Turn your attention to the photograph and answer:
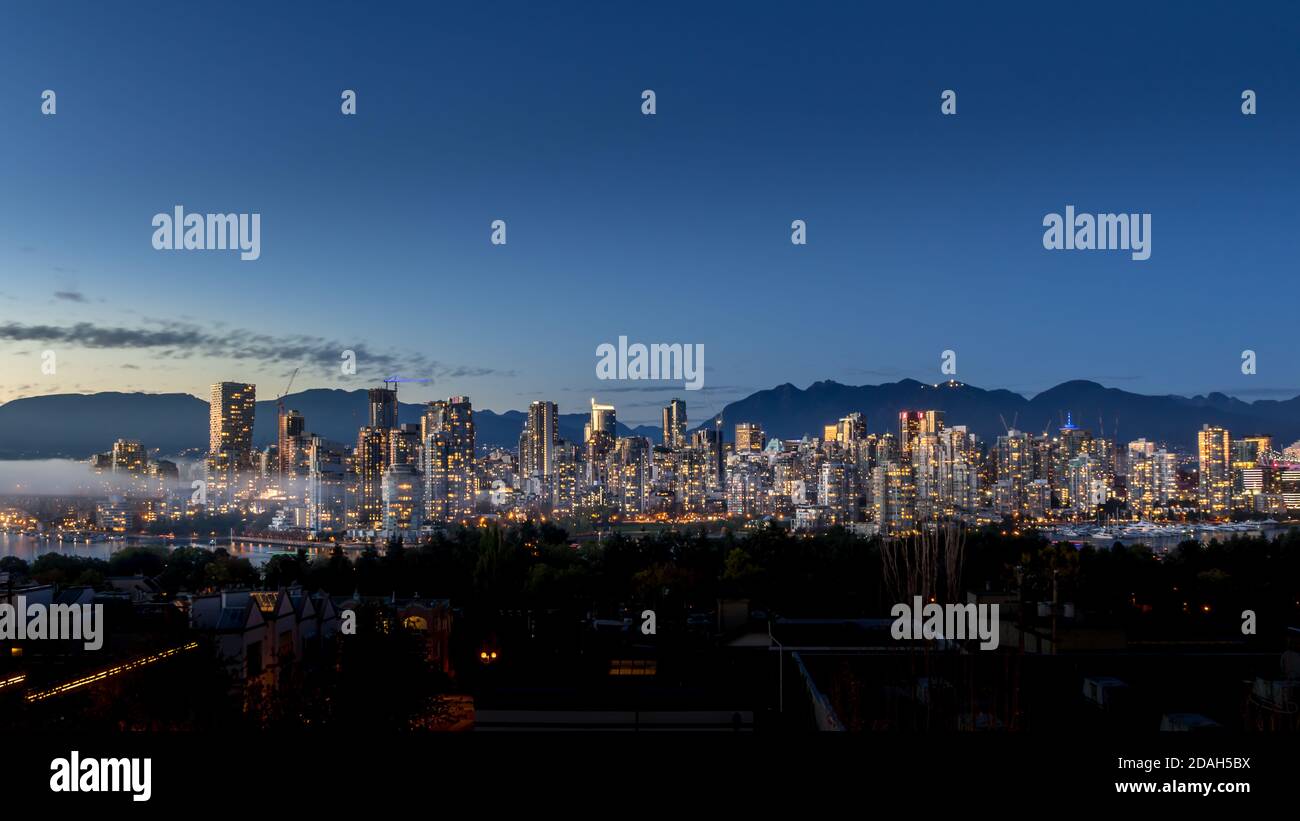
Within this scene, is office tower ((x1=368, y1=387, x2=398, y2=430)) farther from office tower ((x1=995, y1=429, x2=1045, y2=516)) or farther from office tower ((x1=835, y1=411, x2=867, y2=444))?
office tower ((x1=995, y1=429, x2=1045, y2=516))

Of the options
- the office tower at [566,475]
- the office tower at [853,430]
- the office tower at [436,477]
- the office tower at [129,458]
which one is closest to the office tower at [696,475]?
the office tower at [566,475]

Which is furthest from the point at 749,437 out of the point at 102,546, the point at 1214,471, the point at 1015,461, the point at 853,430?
the point at 102,546

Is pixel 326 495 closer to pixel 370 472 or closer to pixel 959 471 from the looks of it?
pixel 370 472

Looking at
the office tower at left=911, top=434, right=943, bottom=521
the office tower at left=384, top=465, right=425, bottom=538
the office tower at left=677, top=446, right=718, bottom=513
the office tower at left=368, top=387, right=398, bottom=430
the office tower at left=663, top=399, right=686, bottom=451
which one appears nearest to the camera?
the office tower at left=911, top=434, right=943, bottom=521

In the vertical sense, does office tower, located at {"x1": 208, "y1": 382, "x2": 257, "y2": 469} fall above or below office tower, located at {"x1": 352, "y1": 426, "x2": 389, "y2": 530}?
above

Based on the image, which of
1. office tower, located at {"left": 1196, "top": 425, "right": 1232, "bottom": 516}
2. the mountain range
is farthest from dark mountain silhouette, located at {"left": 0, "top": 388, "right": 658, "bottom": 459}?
office tower, located at {"left": 1196, "top": 425, "right": 1232, "bottom": 516}

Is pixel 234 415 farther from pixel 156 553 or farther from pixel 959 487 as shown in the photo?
pixel 959 487
